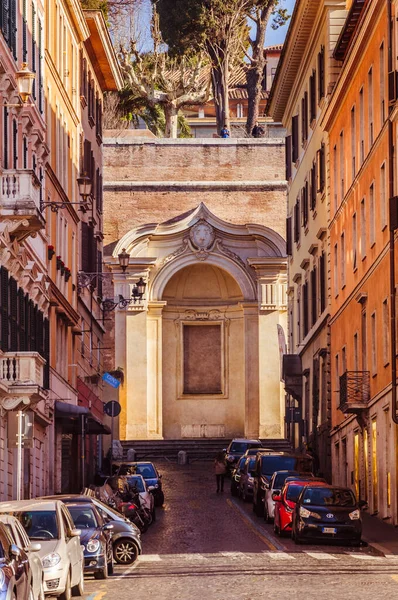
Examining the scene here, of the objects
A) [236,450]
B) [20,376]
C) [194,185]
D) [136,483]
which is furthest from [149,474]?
[194,185]

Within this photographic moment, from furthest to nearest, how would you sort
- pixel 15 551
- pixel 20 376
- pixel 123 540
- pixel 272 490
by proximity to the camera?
pixel 272 490 → pixel 20 376 → pixel 123 540 → pixel 15 551

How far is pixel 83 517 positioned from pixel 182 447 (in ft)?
135

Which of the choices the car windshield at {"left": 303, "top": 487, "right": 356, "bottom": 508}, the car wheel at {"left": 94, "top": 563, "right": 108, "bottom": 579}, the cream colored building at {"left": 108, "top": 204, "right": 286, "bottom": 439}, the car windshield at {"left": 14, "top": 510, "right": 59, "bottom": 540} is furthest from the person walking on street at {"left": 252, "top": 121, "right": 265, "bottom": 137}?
the car windshield at {"left": 14, "top": 510, "right": 59, "bottom": 540}

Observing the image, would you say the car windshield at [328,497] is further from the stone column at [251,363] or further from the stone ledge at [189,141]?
the stone ledge at [189,141]

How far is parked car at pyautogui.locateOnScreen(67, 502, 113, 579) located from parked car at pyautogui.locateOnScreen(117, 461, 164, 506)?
18.3 m

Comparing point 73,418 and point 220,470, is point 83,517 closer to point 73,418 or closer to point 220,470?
point 73,418

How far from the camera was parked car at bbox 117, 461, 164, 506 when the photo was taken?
45.0 meters

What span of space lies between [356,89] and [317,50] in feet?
31.9

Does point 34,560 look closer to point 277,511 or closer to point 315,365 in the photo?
point 277,511

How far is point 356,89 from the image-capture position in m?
45.7

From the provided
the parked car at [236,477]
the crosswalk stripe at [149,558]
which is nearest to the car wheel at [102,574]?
the crosswalk stripe at [149,558]

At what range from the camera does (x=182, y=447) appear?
66688mm

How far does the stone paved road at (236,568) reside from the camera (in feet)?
71.4

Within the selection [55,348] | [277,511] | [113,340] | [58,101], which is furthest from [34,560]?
[113,340]
